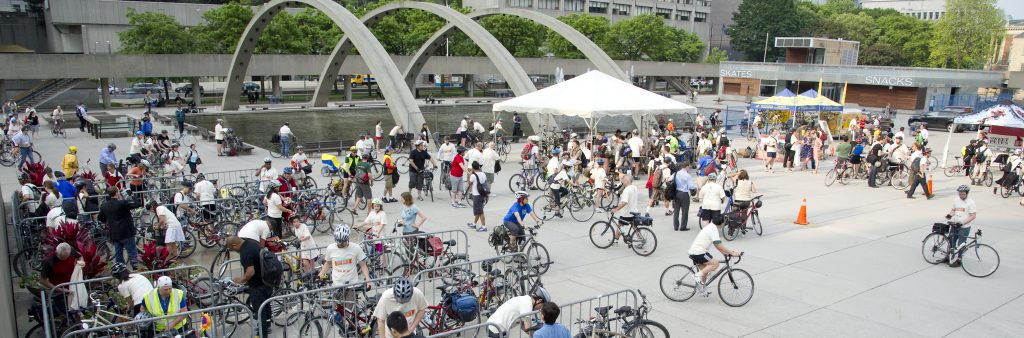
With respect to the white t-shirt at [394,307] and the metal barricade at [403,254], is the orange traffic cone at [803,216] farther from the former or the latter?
the white t-shirt at [394,307]

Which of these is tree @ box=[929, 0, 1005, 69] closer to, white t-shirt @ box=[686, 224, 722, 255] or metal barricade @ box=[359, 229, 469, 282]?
white t-shirt @ box=[686, 224, 722, 255]

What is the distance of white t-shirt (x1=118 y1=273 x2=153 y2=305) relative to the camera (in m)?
7.66

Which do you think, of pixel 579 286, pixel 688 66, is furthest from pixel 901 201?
pixel 688 66

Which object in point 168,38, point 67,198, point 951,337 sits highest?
point 168,38

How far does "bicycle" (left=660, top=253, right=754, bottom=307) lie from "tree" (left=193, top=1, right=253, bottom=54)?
2078 inches

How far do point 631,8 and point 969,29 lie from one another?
4706 centimetres

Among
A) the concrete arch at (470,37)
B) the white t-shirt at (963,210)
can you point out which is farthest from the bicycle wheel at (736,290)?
the concrete arch at (470,37)

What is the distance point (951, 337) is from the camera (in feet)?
29.9

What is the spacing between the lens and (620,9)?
10306 cm

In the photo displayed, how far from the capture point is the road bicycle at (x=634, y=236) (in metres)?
12.5

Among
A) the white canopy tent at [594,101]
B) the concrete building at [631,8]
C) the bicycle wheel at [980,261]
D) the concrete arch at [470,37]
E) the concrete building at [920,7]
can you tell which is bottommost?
the bicycle wheel at [980,261]

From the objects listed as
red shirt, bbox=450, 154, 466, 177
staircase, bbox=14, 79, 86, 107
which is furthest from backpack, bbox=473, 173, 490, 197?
staircase, bbox=14, 79, 86, 107

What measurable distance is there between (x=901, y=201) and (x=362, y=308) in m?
16.6

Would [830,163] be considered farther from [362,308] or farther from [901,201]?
[362,308]
